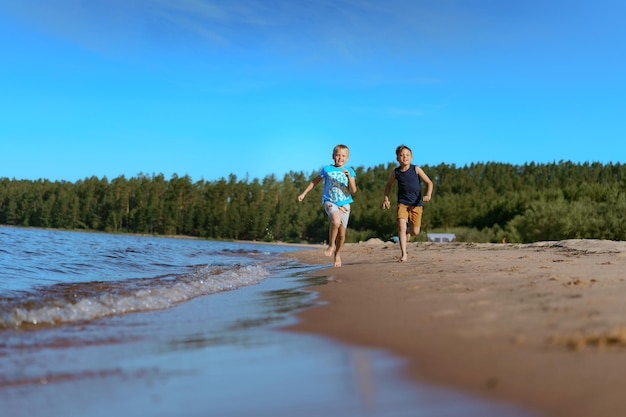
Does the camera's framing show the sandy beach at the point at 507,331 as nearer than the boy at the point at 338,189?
Yes

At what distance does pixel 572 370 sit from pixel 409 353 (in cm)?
80

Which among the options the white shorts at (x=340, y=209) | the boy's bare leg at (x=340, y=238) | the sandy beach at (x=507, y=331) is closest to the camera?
the sandy beach at (x=507, y=331)

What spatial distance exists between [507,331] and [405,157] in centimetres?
676

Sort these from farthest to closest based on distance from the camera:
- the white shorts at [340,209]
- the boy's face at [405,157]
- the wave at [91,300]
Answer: the boy's face at [405,157]
the white shorts at [340,209]
the wave at [91,300]

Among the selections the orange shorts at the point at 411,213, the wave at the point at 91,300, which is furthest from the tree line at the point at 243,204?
the wave at the point at 91,300

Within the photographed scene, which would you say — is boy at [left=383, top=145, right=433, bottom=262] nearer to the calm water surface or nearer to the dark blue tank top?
the dark blue tank top

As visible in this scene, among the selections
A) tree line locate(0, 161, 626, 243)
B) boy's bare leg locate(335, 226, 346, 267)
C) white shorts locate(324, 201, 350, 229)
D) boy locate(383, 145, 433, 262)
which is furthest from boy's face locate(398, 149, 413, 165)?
tree line locate(0, 161, 626, 243)

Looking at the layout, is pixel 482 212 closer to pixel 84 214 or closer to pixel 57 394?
pixel 57 394

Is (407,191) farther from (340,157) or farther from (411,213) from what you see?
(340,157)

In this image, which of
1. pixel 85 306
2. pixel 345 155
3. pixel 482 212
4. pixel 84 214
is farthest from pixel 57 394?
pixel 84 214

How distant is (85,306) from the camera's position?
5238mm

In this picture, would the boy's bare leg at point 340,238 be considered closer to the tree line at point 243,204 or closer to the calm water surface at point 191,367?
the calm water surface at point 191,367

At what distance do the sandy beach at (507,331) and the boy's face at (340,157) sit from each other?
12.8ft

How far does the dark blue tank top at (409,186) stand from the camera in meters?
9.64
